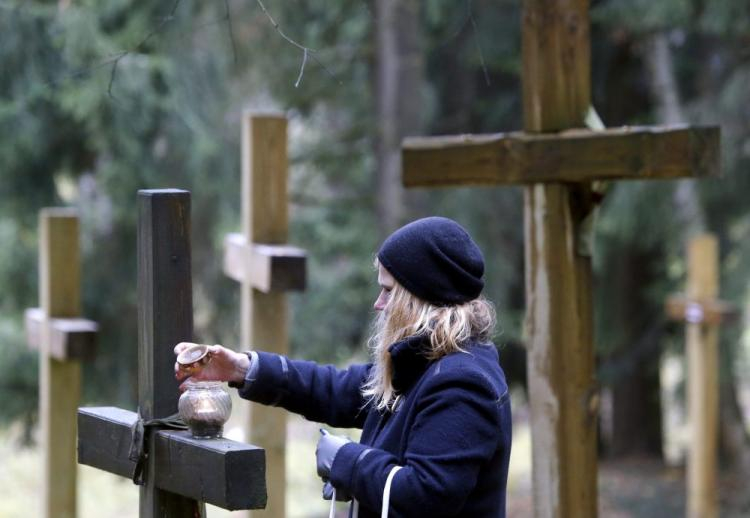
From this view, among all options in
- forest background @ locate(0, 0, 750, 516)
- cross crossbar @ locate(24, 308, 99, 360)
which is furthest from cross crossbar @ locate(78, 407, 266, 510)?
forest background @ locate(0, 0, 750, 516)

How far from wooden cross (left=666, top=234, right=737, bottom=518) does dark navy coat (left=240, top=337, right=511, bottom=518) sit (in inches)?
218

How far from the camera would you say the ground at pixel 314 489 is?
9.89 metres

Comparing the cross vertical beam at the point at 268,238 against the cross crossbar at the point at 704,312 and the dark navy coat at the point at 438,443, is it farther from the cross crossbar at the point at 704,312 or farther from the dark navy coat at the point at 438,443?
the cross crossbar at the point at 704,312

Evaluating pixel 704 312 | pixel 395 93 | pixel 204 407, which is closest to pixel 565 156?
pixel 204 407

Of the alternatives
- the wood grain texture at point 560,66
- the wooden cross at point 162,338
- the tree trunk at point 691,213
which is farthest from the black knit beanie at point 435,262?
the tree trunk at point 691,213

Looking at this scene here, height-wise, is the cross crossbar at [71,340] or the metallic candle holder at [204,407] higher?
the metallic candle holder at [204,407]

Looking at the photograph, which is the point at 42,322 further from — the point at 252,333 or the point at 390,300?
the point at 390,300

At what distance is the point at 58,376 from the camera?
18.6ft

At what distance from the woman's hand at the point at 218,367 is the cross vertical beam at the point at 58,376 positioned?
9.85 feet

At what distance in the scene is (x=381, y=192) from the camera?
29.6 feet

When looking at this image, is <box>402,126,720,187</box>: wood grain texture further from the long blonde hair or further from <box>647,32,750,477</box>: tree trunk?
<box>647,32,750,477</box>: tree trunk

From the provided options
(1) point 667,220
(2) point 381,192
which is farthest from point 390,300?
(1) point 667,220

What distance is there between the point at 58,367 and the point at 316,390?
10.0 ft

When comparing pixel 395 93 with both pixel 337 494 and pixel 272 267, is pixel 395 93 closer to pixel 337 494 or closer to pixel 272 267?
pixel 272 267
